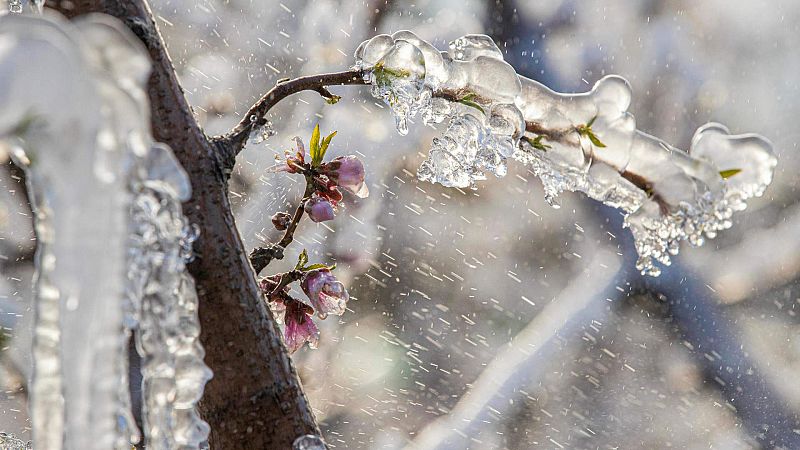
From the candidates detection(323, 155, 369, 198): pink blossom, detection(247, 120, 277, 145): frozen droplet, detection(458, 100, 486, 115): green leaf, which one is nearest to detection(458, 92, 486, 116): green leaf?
detection(458, 100, 486, 115): green leaf

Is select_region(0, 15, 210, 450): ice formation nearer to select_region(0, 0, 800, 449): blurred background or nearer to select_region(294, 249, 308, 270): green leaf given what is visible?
select_region(294, 249, 308, 270): green leaf

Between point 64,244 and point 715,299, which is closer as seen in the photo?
point 64,244

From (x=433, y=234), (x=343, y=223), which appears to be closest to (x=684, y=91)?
(x=433, y=234)

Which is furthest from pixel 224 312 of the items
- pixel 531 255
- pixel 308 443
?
pixel 531 255

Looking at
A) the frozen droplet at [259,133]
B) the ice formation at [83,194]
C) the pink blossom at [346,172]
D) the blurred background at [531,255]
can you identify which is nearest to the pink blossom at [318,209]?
the pink blossom at [346,172]

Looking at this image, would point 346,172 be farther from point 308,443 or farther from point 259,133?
point 308,443

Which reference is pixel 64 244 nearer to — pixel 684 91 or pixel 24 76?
pixel 24 76
